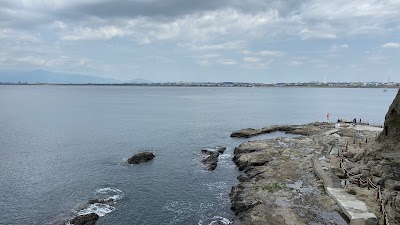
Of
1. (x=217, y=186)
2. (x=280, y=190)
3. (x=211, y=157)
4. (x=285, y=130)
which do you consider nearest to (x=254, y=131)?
(x=285, y=130)

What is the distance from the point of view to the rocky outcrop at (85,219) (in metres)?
32.2

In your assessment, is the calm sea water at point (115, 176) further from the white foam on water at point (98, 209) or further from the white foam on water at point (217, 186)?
the white foam on water at point (98, 209)

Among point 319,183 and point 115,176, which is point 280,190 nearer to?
point 319,183

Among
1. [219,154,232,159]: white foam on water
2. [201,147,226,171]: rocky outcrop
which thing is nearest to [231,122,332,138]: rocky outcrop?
[201,147,226,171]: rocky outcrop

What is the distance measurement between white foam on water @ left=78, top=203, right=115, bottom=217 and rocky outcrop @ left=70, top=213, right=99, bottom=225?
148cm

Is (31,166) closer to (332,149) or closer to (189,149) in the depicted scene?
(189,149)

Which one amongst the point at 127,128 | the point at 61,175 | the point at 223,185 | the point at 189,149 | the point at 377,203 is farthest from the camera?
the point at 127,128

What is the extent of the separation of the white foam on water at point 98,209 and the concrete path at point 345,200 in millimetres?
23683

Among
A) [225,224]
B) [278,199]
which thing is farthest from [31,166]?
[278,199]

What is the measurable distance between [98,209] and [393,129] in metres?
33.8

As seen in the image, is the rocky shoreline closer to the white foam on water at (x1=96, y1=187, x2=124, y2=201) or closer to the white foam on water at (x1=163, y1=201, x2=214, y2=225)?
the white foam on water at (x1=163, y1=201, x2=214, y2=225)

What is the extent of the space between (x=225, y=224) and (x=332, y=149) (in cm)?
3003

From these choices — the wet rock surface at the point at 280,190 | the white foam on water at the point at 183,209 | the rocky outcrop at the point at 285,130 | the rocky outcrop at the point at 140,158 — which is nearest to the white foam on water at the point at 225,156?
the wet rock surface at the point at 280,190

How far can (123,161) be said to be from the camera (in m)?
55.9
